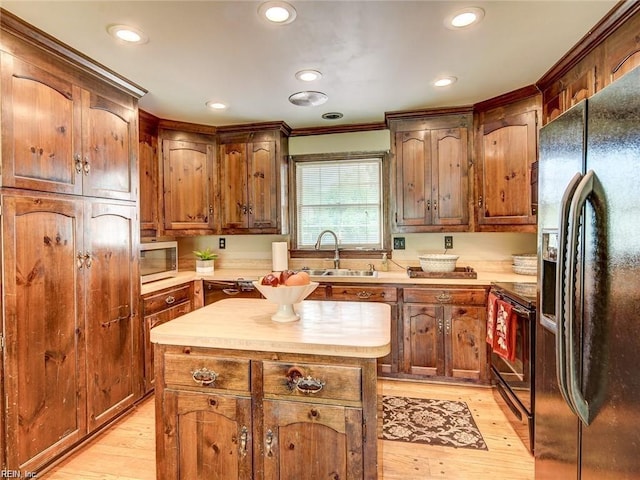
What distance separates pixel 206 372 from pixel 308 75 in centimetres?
201

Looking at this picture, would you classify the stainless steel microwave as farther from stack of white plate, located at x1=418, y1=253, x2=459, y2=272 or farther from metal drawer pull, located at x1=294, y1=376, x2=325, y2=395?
stack of white plate, located at x1=418, y1=253, x2=459, y2=272

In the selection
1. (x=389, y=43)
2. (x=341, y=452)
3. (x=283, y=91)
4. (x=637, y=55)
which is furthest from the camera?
(x=283, y=91)

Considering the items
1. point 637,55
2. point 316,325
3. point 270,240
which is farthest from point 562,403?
point 270,240

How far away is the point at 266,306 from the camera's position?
1.97m

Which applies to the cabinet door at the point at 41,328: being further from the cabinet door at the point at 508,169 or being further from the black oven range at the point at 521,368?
the cabinet door at the point at 508,169

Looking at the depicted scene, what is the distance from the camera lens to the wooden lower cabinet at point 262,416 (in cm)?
131

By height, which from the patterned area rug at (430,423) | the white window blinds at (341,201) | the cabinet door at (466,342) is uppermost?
the white window blinds at (341,201)

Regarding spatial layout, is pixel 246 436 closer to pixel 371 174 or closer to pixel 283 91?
pixel 283 91

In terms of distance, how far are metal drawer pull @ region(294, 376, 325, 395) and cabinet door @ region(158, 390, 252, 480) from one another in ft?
0.76

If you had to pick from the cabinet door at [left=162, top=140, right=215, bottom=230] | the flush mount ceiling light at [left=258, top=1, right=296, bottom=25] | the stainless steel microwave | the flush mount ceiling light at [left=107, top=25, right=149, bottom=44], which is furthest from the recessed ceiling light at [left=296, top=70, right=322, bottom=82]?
the stainless steel microwave

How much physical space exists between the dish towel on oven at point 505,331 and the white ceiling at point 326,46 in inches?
64.6

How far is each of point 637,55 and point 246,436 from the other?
8.41ft

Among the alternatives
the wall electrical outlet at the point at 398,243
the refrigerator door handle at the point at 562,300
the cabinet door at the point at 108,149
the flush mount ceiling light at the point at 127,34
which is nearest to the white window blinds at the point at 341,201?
the wall electrical outlet at the point at 398,243

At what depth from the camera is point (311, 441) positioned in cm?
135
